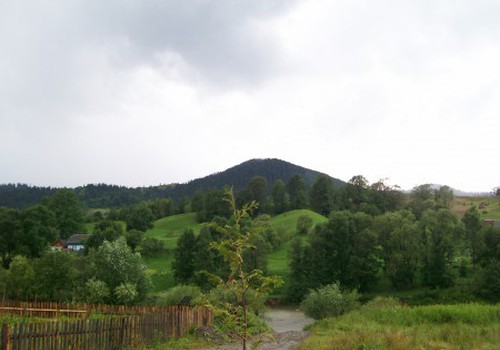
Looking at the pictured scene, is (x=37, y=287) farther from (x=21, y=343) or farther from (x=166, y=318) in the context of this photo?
(x=21, y=343)

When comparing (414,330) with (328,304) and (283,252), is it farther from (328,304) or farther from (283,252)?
(283,252)

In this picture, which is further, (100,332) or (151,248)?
(151,248)

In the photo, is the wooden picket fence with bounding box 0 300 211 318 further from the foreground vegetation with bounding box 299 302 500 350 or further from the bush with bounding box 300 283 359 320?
the bush with bounding box 300 283 359 320

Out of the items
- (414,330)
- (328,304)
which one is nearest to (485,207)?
(328,304)

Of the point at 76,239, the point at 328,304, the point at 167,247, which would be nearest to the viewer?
the point at 328,304

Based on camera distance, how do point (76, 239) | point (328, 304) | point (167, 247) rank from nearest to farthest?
point (328, 304) → point (167, 247) → point (76, 239)

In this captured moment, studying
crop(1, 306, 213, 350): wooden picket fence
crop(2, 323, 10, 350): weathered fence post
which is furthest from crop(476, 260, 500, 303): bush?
crop(2, 323, 10, 350): weathered fence post

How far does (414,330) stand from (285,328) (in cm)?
2418

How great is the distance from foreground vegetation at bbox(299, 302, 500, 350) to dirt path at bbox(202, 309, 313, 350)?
3.00 feet

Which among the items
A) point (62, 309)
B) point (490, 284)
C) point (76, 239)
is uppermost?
point (76, 239)

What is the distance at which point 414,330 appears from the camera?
16641 mm

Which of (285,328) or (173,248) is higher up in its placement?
(173,248)

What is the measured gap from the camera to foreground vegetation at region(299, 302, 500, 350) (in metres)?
13.5

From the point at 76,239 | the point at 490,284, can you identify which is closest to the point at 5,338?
the point at 490,284
